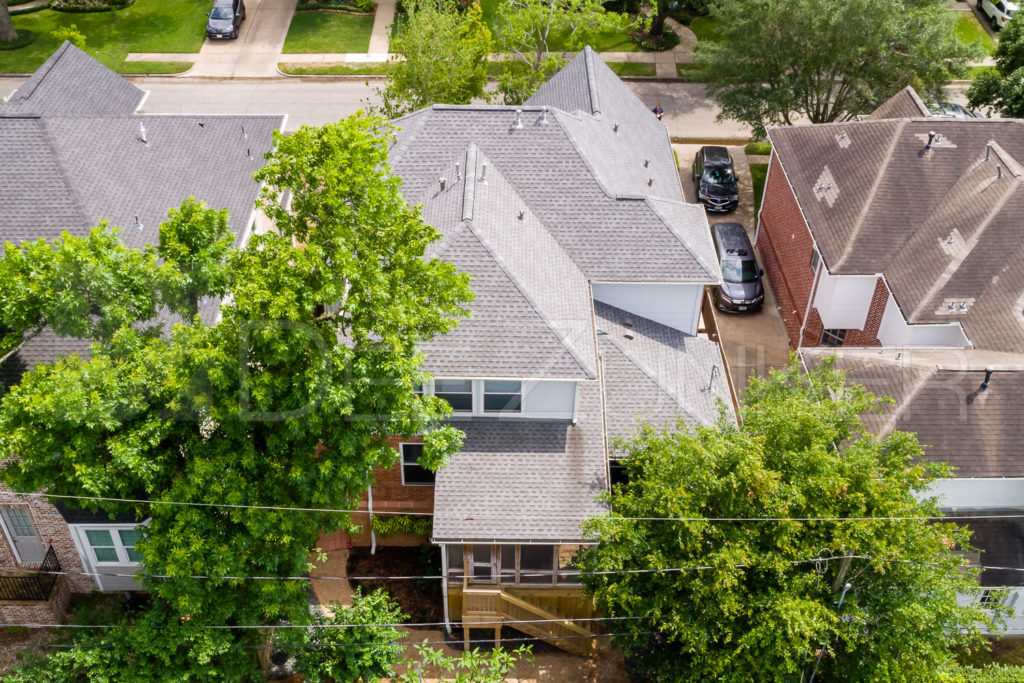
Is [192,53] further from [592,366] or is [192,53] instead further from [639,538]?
[639,538]

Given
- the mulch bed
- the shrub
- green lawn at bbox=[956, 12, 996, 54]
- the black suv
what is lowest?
the mulch bed

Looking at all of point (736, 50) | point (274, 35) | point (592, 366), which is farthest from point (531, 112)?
point (274, 35)

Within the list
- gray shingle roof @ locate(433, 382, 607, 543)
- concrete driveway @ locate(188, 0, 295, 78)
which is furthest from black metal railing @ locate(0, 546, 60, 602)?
concrete driveway @ locate(188, 0, 295, 78)

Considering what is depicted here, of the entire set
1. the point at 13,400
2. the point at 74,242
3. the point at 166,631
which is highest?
the point at 74,242

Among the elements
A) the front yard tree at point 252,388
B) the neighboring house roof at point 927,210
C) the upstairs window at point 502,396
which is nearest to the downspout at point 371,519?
the upstairs window at point 502,396

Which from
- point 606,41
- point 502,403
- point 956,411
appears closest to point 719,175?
point 606,41

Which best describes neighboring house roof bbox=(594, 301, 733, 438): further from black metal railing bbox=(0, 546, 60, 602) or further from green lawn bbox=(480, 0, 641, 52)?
green lawn bbox=(480, 0, 641, 52)
